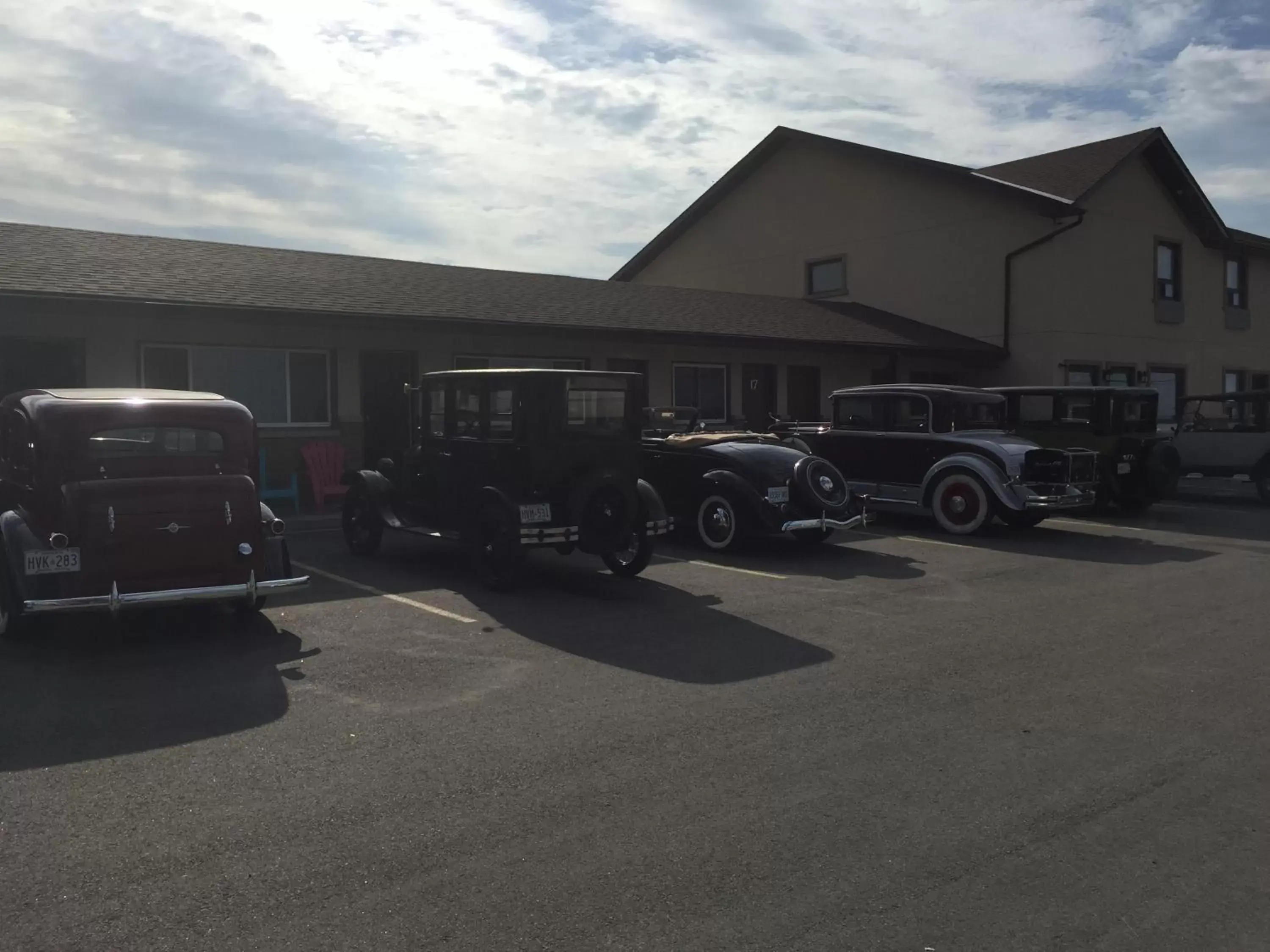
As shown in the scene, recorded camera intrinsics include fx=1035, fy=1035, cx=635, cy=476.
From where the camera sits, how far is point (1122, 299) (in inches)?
1017

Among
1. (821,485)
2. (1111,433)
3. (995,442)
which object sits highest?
(1111,433)

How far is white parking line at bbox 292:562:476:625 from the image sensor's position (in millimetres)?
8156

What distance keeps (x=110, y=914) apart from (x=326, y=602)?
5292 millimetres

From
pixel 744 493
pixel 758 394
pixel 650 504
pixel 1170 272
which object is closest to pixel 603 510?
pixel 650 504

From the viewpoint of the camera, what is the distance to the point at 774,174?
96.7 feet

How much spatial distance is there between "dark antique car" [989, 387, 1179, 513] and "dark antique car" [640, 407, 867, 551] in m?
4.71

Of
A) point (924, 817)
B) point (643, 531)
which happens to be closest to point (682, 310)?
point (643, 531)

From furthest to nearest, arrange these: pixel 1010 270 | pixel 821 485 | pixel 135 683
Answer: pixel 1010 270 < pixel 821 485 < pixel 135 683

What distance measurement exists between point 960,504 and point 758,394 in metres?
8.87

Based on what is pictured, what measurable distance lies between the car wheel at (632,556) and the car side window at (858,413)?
561cm

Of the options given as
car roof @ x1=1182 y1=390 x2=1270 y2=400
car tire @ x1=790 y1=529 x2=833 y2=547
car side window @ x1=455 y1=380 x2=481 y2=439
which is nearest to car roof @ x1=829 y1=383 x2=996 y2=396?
car tire @ x1=790 y1=529 x2=833 y2=547

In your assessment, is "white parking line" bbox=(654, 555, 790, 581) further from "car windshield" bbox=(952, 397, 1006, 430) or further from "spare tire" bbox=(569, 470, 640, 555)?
"car windshield" bbox=(952, 397, 1006, 430)

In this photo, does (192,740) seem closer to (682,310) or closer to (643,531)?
(643,531)

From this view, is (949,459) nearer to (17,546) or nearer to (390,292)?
(390,292)
